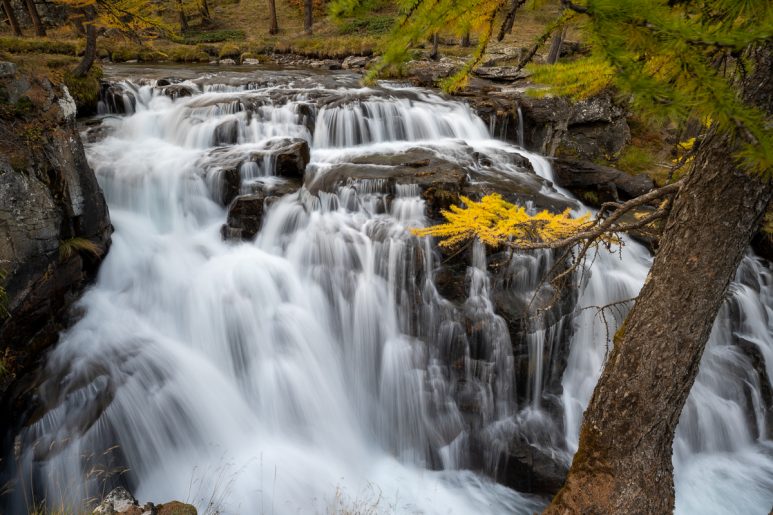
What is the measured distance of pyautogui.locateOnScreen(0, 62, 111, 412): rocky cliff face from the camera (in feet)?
15.5

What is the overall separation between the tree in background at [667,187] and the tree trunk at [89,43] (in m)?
9.97

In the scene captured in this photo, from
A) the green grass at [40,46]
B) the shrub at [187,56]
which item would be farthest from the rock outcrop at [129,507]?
the shrub at [187,56]

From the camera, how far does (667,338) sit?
98.5 inches

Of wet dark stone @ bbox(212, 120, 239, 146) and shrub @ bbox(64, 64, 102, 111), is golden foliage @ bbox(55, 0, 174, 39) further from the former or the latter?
wet dark stone @ bbox(212, 120, 239, 146)

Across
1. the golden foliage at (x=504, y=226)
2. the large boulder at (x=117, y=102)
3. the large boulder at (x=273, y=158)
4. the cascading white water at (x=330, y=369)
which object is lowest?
the cascading white water at (x=330, y=369)

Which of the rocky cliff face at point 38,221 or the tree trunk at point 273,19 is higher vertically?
the tree trunk at point 273,19

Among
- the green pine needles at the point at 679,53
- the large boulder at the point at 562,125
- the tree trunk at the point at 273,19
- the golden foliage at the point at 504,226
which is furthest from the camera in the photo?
the tree trunk at the point at 273,19

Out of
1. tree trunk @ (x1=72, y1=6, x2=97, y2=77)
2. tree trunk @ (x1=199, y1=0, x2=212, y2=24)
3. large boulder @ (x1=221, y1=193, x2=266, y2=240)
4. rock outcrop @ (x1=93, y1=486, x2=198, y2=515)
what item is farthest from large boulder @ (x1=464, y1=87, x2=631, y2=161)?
tree trunk @ (x1=199, y1=0, x2=212, y2=24)

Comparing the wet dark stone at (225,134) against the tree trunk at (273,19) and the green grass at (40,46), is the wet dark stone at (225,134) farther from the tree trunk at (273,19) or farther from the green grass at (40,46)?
the tree trunk at (273,19)

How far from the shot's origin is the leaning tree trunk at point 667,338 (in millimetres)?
2172

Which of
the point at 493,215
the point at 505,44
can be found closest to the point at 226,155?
the point at 493,215

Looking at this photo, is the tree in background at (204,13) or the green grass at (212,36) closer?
the green grass at (212,36)

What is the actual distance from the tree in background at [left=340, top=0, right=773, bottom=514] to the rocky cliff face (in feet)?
16.4

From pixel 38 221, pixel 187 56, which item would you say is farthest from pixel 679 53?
pixel 187 56
